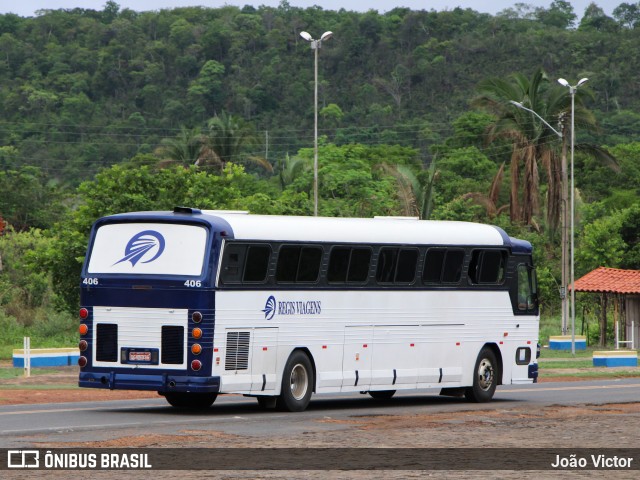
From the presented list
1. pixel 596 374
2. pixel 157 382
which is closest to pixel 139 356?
pixel 157 382

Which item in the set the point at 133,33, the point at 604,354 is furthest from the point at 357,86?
the point at 604,354

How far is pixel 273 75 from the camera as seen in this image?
458 feet

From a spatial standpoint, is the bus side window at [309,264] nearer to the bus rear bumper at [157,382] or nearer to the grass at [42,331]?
the bus rear bumper at [157,382]

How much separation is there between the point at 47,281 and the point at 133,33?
100 meters

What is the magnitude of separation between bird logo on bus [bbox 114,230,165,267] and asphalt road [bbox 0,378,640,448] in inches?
93.8

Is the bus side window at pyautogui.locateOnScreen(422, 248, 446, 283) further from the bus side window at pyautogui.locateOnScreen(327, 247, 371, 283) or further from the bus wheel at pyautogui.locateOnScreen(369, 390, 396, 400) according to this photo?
the bus wheel at pyautogui.locateOnScreen(369, 390, 396, 400)

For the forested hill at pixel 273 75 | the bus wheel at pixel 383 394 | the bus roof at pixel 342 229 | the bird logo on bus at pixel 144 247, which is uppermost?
the forested hill at pixel 273 75

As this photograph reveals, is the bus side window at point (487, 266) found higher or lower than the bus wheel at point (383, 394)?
higher

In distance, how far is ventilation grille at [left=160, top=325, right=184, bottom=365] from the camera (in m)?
21.0

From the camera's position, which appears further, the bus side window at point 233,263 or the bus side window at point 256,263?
the bus side window at point 256,263

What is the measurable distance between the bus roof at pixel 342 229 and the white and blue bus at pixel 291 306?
3 cm

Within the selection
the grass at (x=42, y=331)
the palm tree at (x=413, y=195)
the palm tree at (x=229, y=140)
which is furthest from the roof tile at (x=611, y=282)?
the palm tree at (x=229, y=140)

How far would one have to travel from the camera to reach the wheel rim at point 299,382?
2264cm

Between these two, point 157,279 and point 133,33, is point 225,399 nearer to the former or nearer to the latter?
point 157,279
